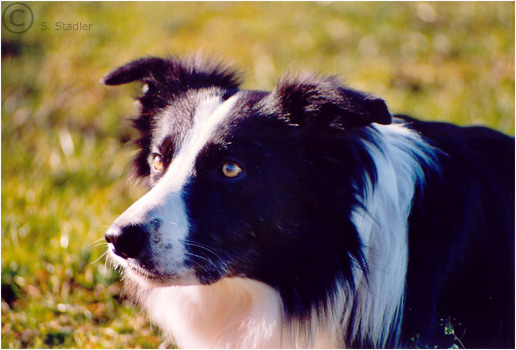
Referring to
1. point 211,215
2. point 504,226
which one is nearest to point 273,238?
point 211,215

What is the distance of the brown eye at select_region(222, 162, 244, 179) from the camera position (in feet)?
8.42

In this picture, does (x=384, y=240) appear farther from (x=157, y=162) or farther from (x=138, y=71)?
(x=138, y=71)

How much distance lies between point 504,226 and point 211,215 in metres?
1.44

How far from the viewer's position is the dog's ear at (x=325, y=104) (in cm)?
230

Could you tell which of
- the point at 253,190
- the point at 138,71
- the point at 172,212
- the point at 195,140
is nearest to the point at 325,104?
the point at 253,190

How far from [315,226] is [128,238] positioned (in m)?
0.80

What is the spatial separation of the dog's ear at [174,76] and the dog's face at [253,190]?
0.38m

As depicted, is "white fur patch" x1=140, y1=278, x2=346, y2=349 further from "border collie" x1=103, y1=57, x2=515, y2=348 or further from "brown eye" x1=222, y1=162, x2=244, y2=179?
"brown eye" x1=222, y1=162, x2=244, y2=179

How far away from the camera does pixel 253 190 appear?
2582mm

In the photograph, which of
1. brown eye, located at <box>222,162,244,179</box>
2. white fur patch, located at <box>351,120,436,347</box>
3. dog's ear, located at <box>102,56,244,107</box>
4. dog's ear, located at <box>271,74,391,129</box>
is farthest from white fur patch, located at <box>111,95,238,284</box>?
white fur patch, located at <box>351,120,436,347</box>

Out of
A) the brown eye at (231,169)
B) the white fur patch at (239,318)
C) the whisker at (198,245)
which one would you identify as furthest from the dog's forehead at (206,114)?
the white fur patch at (239,318)

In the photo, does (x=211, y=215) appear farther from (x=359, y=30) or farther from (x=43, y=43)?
(x=43, y=43)

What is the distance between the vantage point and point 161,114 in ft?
10.0

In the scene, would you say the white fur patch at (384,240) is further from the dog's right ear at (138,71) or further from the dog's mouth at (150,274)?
the dog's right ear at (138,71)
